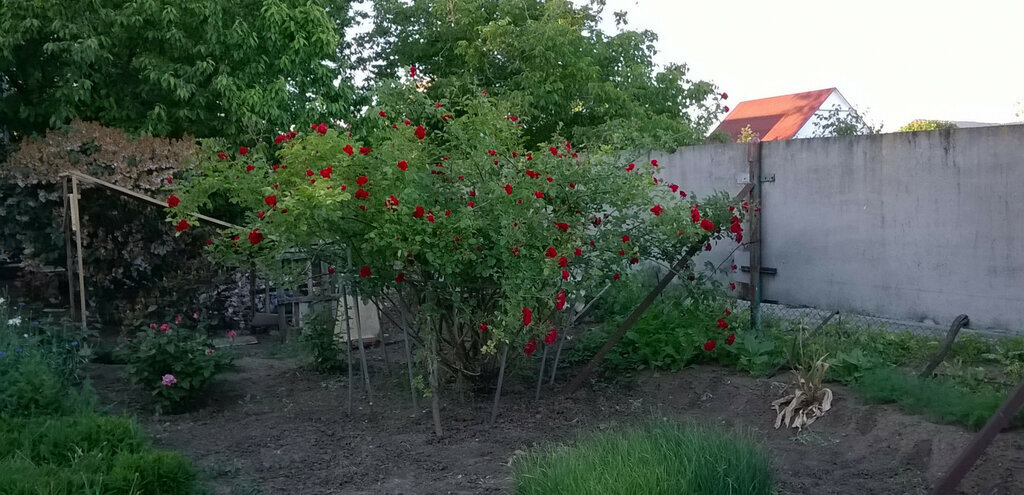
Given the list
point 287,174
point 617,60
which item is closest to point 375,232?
point 287,174

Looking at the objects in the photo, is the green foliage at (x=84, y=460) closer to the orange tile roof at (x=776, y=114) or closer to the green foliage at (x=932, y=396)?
the green foliage at (x=932, y=396)

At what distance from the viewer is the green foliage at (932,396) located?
4.43m

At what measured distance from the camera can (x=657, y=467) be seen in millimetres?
3689

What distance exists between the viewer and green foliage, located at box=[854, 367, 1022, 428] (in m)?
4.43

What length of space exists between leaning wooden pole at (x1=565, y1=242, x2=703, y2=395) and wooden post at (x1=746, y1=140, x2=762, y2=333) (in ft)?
2.95

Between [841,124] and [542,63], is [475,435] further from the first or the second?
[542,63]

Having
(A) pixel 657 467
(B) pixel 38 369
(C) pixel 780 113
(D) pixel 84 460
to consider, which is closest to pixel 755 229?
(A) pixel 657 467

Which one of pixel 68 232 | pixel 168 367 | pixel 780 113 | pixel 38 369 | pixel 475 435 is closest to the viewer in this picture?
pixel 475 435

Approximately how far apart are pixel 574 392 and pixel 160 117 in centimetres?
605

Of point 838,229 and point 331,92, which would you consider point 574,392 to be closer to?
point 838,229


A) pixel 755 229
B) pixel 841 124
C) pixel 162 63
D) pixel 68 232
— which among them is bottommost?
pixel 755 229

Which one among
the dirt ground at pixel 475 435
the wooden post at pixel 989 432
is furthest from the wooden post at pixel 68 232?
the wooden post at pixel 989 432

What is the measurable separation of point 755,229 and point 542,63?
6905 millimetres

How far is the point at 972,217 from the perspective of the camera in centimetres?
542
